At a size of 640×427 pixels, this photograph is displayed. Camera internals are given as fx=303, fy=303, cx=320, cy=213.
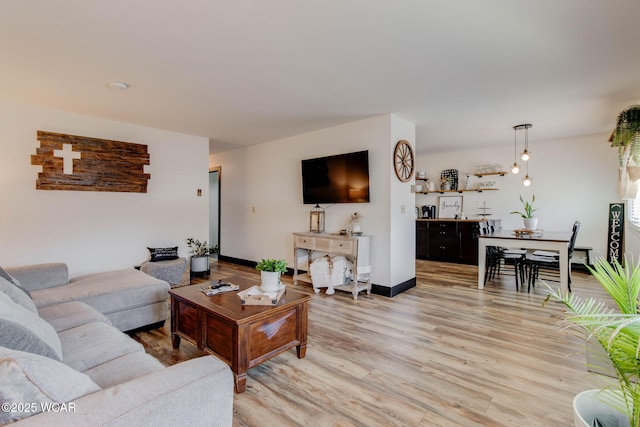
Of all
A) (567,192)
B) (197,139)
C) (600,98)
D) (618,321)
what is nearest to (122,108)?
(197,139)

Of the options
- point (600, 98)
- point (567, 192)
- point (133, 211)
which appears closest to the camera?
point (600, 98)

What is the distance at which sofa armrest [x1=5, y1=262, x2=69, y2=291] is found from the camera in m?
2.65

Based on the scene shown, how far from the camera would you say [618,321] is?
2.63 feet

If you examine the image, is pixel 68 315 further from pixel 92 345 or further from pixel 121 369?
pixel 121 369

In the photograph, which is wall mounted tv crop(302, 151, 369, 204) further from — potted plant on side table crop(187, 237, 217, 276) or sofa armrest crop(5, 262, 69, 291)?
sofa armrest crop(5, 262, 69, 291)

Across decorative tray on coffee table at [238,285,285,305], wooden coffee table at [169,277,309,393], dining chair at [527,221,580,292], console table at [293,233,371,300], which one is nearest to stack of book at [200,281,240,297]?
wooden coffee table at [169,277,309,393]

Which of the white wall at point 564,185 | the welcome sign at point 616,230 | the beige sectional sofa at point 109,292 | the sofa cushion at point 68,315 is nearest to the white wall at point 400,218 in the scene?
the beige sectional sofa at point 109,292

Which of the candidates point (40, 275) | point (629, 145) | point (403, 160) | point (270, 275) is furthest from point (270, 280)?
point (629, 145)

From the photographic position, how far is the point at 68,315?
2.05 metres

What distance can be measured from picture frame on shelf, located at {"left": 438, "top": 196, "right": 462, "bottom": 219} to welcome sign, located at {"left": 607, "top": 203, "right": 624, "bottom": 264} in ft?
7.94

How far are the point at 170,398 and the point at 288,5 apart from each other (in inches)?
81.0

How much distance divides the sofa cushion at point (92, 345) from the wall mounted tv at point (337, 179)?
313cm

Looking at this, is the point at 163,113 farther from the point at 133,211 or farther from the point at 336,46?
the point at 336,46

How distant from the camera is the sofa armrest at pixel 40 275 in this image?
265 centimetres
